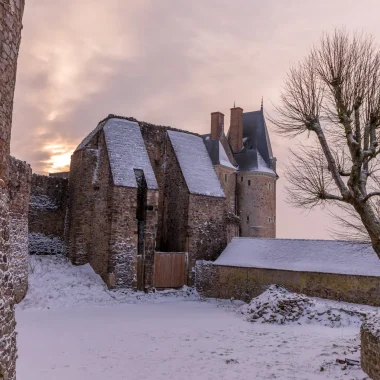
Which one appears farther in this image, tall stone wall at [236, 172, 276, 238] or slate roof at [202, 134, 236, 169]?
tall stone wall at [236, 172, 276, 238]

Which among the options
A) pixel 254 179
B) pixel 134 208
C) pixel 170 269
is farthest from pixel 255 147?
pixel 134 208

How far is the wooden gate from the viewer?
20078mm

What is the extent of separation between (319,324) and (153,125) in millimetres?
14507

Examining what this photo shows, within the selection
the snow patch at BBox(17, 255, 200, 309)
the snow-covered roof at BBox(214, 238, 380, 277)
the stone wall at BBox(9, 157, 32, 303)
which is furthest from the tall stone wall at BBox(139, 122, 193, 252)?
the stone wall at BBox(9, 157, 32, 303)

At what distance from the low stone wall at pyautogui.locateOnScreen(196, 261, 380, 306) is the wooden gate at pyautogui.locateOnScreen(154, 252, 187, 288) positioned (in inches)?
31.6

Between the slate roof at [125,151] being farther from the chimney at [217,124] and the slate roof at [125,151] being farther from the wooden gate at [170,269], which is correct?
the chimney at [217,124]

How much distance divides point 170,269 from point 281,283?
17.5 ft

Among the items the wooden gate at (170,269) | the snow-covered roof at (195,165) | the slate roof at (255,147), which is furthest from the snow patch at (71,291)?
the slate roof at (255,147)

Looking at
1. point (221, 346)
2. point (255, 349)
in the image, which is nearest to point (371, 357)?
point (255, 349)

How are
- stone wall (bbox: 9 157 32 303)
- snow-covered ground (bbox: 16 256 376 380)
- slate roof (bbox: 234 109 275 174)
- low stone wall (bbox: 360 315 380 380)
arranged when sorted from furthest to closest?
1. slate roof (bbox: 234 109 275 174)
2. stone wall (bbox: 9 157 32 303)
3. snow-covered ground (bbox: 16 256 376 380)
4. low stone wall (bbox: 360 315 380 380)

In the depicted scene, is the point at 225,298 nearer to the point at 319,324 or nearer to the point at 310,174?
the point at 319,324

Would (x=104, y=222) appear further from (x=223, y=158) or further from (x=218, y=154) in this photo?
(x=223, y=158)

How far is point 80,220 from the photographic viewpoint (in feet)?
66.7

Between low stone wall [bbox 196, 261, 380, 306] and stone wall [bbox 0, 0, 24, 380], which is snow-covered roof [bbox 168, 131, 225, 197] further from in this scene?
stone wall [bbox 0, 0, 24, 380]
